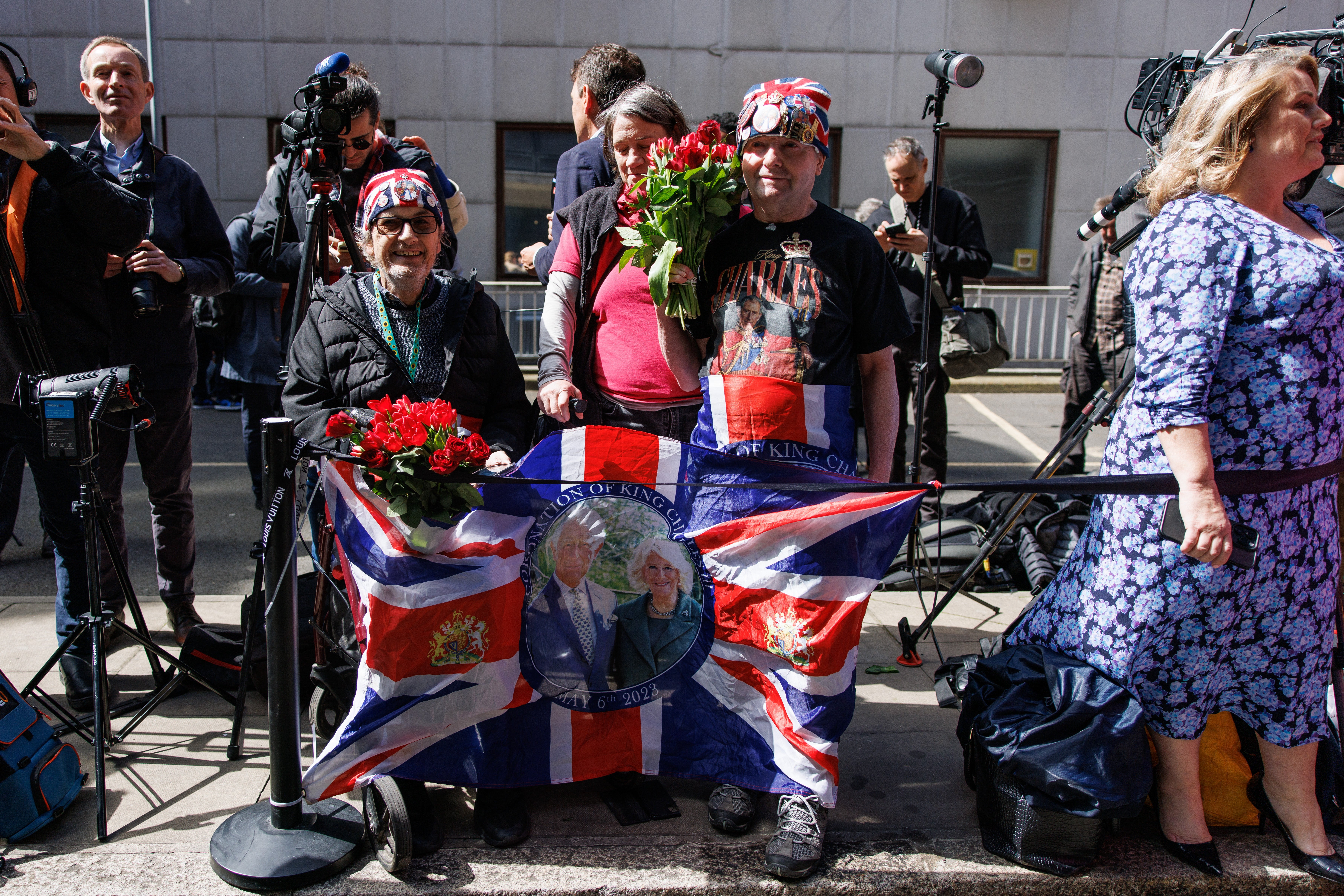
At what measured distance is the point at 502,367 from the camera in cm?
319

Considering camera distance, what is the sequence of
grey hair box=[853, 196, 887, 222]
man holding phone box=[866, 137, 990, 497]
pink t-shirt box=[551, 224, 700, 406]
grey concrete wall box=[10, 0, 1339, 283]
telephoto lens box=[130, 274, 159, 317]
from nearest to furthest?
pink t-shirt box=[551, 224, 700, 406], telephoto lens box=[130, 274, 159, 317], man holding phone box=[866, 137, 990, 497], grey hair box=[853, 196, 887, 222], grey concrete wall box=[10, 0, 1339, 283]

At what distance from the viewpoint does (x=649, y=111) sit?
314cm

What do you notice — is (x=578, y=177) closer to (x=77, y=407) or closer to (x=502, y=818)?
(x=77, y=407)

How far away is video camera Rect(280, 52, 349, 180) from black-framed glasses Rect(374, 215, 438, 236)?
576 mm

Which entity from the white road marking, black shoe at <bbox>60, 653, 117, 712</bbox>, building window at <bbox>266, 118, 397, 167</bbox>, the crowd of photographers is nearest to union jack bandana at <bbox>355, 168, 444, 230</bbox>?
the crowd of photographers

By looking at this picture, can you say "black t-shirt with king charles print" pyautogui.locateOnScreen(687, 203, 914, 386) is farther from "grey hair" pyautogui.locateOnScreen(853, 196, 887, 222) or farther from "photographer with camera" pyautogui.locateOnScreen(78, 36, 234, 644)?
"grey hair" pyautogui.locateOnScreen(853, 196, 887, 222)

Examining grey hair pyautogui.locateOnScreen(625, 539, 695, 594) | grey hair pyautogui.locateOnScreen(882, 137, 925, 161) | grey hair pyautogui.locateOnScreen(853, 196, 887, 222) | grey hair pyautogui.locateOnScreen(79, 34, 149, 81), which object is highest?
grey hair pyautogui.locateOnScreen(882, 137, 925, 161)

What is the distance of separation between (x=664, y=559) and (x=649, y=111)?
4.62 feet

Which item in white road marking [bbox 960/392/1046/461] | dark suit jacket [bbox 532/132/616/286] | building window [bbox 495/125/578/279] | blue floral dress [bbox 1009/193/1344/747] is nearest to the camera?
blue floral dress [bbox 1009/193/1344/747]

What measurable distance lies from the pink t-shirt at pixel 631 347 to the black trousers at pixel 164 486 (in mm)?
1783

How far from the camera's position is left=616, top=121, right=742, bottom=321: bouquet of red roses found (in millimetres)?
2705

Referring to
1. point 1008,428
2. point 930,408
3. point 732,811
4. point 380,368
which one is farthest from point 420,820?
point 1008,428

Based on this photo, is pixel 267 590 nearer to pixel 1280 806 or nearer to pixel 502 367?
pixel 502 367

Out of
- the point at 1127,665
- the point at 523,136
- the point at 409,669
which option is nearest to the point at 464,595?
the point at 409,669
